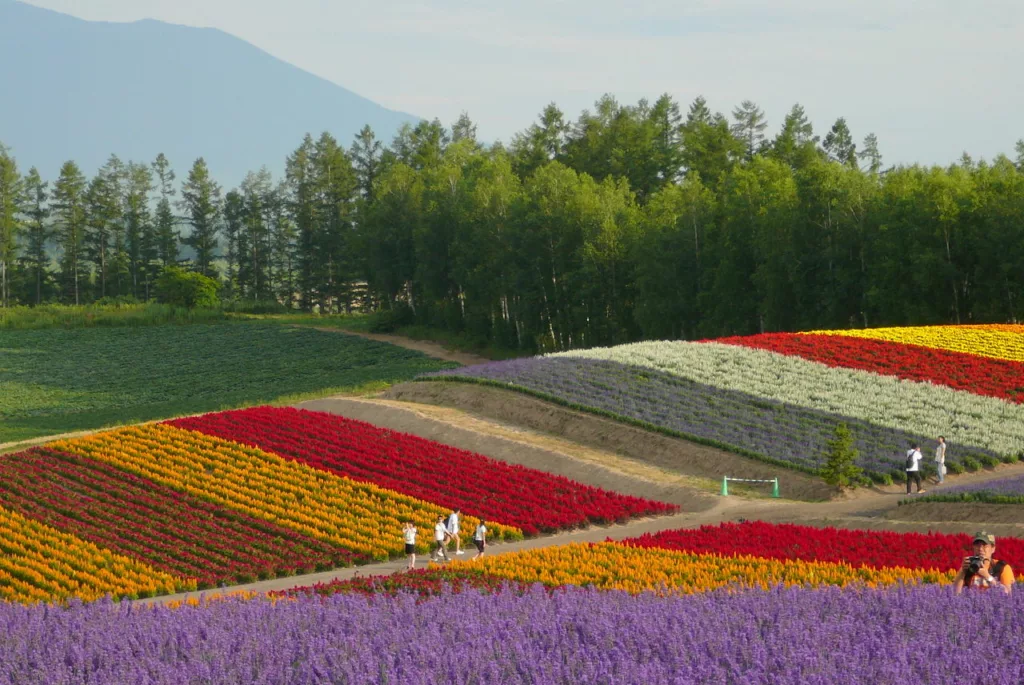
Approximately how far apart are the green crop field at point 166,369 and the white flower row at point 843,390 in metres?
16.9

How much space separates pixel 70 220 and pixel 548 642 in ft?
434

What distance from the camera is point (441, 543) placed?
2844cm

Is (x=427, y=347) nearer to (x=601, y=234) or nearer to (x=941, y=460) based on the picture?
(x=601, y=234)

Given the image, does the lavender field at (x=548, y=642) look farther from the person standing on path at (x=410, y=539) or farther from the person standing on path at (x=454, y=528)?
the person standing on path at (x=454, y=528)

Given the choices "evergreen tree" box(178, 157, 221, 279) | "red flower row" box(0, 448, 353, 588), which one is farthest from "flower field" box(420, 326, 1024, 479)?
"evergreen tree" box(178, 157, 221, 279)

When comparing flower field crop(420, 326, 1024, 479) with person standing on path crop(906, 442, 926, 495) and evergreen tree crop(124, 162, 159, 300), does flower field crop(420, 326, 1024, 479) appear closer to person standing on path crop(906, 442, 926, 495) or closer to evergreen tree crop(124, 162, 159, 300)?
person standing on path crop(906, 442, 926, 495)

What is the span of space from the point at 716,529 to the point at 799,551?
388 centimetres

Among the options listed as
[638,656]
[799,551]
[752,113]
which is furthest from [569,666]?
[752,113]

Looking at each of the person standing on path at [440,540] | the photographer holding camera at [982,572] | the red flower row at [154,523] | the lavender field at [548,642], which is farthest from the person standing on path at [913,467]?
the photographer holding camera at [982,572]

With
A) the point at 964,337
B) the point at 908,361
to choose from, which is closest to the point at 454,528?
the point at 908,361

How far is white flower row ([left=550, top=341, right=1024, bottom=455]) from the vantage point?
41.5m

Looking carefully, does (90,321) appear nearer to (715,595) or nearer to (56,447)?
(56,447)

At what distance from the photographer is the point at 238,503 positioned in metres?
32.6

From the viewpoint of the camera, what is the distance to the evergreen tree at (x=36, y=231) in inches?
5266
